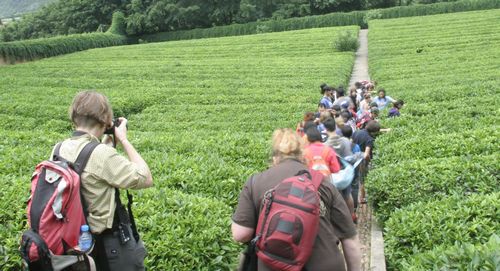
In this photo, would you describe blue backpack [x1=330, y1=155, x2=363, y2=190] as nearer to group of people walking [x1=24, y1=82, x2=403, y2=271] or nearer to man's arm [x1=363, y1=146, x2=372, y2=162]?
group of people walking [x1=24, y1=82, x2=403, y2=271]

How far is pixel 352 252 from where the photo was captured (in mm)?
4047

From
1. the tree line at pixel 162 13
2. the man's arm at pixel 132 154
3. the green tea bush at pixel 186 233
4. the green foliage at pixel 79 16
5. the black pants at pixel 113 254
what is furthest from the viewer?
the green foliage at pixel 79 16

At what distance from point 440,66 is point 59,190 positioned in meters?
24.0

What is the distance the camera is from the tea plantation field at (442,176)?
5169mm

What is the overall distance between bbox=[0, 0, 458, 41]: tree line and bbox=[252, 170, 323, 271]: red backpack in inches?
2176

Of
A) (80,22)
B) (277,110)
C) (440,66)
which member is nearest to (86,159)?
(277,110)

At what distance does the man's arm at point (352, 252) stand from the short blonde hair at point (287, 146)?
2.57ft

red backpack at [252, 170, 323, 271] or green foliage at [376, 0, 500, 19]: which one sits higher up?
red backpack at [252, 170, 323, 271]

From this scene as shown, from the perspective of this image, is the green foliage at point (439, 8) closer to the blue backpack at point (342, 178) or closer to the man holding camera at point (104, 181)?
the blue backpack at point (342, 178)

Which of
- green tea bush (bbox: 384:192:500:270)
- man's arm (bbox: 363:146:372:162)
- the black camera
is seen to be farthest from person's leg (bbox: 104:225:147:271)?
man's arm (bbox: 363:146:372:162)

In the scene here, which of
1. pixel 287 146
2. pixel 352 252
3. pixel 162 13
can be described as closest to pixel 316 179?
pixel 287 146

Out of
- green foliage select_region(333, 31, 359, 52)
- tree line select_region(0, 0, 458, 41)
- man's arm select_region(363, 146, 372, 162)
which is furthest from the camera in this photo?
tree line select_region(0, 0, 458, 41)

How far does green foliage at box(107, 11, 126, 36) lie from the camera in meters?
62.6

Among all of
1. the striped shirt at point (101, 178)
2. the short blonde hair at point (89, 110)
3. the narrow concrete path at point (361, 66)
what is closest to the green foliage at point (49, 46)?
the narrow concrete path at point (361, 66)
